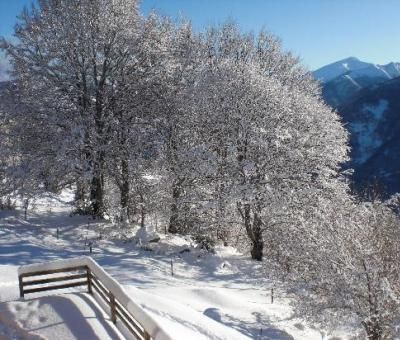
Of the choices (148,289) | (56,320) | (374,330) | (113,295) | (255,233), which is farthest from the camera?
(255,233)

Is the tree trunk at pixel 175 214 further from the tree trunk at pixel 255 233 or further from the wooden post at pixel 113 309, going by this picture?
the wooden post at pixel 113 309

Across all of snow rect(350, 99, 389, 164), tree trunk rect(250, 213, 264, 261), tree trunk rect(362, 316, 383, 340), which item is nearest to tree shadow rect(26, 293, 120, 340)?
tree trunk rect(362, 316, 383, 340)

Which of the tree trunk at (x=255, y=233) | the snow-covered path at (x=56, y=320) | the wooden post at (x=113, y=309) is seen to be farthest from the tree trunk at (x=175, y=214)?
the wooden post at (x=113, y=309)

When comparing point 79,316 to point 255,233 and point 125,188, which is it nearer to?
point 255,233

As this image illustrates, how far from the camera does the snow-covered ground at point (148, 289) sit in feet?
30.8

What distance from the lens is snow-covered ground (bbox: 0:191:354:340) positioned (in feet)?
30.8

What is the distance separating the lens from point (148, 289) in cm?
1588

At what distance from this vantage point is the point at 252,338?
13.6 m

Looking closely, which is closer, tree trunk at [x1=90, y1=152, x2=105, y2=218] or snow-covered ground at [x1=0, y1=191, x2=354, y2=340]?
snow-covered ground at [x1=0, y1=191, x2=354, y2=340]

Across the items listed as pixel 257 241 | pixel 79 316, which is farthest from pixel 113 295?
pixel 257 241

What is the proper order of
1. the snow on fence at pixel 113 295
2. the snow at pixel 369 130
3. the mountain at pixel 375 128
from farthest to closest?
the snow at pixel 369 130, the mountain at pixel 375 128, the snow on fence at pixel 113 295

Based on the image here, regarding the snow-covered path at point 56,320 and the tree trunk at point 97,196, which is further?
the tree trunk at point 97,196

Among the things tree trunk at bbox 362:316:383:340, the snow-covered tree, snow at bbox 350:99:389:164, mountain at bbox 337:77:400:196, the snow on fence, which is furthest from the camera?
snow at bbox 350:99:389:164

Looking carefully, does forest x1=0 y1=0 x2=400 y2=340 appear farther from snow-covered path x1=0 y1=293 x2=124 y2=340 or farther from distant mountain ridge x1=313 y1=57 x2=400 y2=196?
distant mountain ridge x1=313 y1=57 x2=400 y2=196
